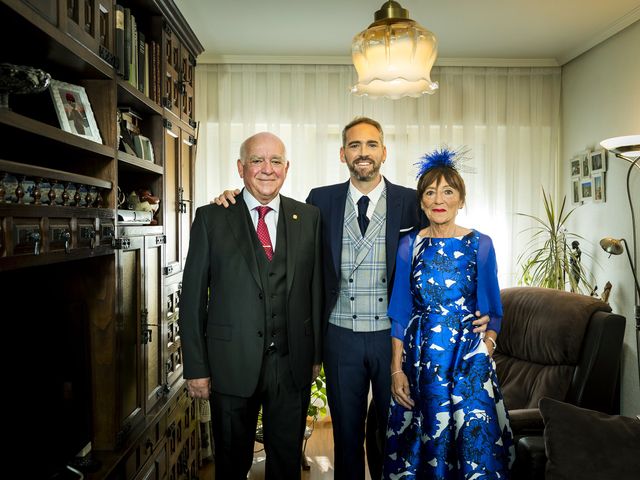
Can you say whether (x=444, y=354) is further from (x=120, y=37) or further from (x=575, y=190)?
(x=575, y=190)

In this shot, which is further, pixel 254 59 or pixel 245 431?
pixel 254 59

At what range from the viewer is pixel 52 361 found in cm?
169

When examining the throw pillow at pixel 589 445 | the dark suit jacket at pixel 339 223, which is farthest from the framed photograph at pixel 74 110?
the throw pillow at pixel 589 445

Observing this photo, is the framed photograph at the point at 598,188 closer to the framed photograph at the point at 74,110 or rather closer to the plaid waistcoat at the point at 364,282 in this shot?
the plaid waistcoat at the point at 364,282

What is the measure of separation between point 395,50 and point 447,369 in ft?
4.15

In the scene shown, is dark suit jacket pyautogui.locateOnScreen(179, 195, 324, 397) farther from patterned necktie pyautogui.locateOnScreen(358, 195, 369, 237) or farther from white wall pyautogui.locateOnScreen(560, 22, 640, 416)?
white wall pyautogui.locateOnScreen(560, 22, 640, 416)

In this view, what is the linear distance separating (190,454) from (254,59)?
3.08 meters

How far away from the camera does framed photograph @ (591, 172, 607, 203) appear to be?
157 inches

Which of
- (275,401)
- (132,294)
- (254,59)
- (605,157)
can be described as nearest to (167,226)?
(132,294)

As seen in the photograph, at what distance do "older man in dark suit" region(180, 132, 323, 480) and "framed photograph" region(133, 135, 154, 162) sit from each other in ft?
1.53

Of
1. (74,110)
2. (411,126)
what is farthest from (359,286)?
(411,126)

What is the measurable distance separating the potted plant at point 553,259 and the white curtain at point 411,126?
102 mm

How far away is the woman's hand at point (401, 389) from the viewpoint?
2.09 metres

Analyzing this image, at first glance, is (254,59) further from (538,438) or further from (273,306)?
(538,438)
